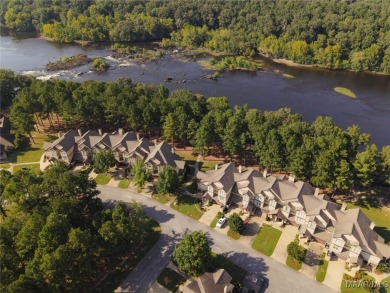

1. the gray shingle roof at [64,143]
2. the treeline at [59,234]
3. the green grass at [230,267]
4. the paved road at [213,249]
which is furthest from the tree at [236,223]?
the gray shingle roof at [64,143]

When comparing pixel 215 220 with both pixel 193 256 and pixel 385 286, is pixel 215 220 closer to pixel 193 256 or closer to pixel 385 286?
pixel 193 256

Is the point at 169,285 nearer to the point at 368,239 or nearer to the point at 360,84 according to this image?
the point at 368,239

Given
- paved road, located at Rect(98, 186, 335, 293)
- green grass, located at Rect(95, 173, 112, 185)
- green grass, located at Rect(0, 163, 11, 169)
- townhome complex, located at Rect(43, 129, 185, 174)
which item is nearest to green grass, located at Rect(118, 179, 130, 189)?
green grass, located at Rect(95, 173, 112, 185)

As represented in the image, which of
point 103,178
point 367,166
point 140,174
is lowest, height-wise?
point 103,178

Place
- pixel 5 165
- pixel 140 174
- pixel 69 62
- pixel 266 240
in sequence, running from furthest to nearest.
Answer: pixel 69 62 < pixel 5 165 < pixel 140 174 < pixel 266 240

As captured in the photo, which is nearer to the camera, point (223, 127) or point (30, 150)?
point (223, 127)

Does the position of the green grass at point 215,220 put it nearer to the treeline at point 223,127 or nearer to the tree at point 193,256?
the tree at point 193,256

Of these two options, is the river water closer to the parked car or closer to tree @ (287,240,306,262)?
the parked car

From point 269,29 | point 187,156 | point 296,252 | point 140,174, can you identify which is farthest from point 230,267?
point 269,29
